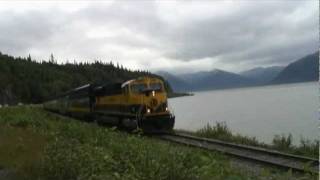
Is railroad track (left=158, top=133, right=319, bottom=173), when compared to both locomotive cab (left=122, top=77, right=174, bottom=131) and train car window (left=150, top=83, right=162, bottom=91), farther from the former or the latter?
train car window (left=150, top=83, right=162, bottom=91)

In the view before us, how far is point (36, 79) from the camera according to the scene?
137 meters

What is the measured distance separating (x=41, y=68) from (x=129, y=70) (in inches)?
1554

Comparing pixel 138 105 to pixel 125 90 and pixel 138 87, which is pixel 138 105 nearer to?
pixel 138 87

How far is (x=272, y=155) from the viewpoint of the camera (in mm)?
16297

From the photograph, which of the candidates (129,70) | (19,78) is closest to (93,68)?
(129,70)

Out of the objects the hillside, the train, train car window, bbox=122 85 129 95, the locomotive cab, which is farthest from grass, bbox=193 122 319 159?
the hillside

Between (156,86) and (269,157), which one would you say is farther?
(156,86)

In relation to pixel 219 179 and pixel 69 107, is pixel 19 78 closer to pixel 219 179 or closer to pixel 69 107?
pixel 69 107

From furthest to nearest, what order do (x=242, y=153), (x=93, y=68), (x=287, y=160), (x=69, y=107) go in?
1. (x=93, y=68)
2. (x=69, y=107)
3. (x=242, y=153)
4. (x=287, y=160)

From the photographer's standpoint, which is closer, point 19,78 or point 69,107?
point 69,107

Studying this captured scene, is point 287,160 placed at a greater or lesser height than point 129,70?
lesser

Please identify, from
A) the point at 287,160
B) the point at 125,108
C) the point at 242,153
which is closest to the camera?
the point at 287,160

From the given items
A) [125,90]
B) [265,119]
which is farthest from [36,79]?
[125,90]

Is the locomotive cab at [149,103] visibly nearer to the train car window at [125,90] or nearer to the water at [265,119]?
the train car window at [125,90]
